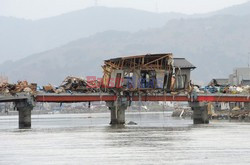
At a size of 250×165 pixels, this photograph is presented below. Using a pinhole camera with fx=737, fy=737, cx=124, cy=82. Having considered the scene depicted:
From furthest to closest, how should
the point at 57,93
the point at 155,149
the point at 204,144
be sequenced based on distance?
the point at 57,93, the point at 204,144, the point at 155,149

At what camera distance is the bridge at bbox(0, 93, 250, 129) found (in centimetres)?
8944

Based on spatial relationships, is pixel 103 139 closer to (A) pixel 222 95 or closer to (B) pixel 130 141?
(B) pixel 130 141

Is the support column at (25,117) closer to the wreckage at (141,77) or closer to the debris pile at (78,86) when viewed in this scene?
the wreckage at (141,77)

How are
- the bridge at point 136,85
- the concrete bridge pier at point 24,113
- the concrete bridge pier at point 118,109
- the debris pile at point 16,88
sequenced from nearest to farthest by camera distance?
the debris pile at point 16,88, the concrete bridge pier at point 24,113, the bridge at point 136,85, the concrete bridge pier at point 118,109

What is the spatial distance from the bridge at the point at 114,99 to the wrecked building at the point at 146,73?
1427mm

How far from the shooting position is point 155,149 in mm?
48719

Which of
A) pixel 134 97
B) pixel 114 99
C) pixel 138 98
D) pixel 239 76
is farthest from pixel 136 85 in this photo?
pixel 239 76

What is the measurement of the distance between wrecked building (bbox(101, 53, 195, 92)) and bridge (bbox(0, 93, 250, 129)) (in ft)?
4.68

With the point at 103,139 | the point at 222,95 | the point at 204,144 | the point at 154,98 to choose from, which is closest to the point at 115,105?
the point at 154,98

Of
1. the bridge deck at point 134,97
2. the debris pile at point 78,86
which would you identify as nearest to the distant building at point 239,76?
the bridge deck at point 134,97

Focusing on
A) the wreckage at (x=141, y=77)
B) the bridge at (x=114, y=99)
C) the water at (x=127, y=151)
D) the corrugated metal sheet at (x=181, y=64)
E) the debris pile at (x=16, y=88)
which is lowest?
the water at (x=127, y=151)

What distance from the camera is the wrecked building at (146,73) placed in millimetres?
94363

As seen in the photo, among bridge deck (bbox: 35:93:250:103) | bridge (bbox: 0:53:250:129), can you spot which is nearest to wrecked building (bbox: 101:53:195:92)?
bridge (bbox: 0:53:250:129)

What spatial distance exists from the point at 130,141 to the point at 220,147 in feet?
32.0
